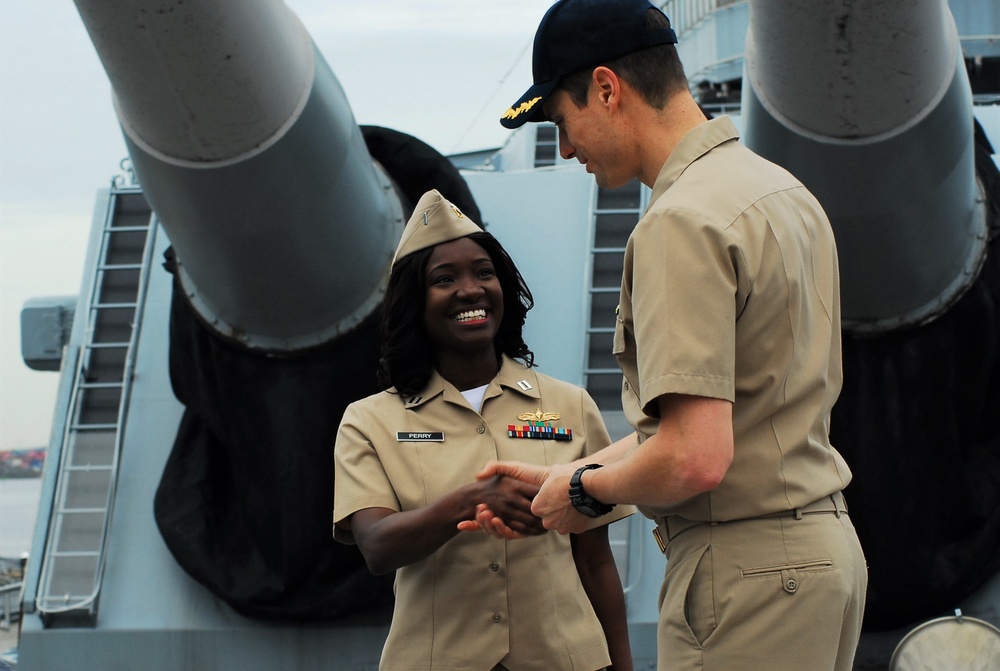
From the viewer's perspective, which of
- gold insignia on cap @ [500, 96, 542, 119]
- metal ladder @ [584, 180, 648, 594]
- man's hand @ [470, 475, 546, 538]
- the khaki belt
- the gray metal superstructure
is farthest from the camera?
metal ladder @ [584, 180, 648, 594]

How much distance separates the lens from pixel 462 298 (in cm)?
290

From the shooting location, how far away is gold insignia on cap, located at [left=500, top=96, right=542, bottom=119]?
218 cm

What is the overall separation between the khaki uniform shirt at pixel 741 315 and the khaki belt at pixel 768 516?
19 mm

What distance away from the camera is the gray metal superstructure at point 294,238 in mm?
3424

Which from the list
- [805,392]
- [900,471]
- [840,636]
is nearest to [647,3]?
[805,392]

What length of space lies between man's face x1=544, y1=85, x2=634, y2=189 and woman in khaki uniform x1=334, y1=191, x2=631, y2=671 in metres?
0.63

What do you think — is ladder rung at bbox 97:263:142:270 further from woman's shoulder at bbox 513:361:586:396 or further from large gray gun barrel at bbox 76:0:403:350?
woman's shoulder at bbox 513:361:586:396

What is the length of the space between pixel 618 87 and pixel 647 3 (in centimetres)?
16

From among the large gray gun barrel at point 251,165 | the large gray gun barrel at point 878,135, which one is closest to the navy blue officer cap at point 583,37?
the large gray gun barrel at point 878,135

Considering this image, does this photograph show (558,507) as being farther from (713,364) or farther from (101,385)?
(101,385)

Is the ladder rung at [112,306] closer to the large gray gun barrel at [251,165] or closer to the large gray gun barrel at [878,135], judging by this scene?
the large gray gun barrel at [251,165]

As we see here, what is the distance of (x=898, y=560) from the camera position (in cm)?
414

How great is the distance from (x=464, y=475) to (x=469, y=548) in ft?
0.48

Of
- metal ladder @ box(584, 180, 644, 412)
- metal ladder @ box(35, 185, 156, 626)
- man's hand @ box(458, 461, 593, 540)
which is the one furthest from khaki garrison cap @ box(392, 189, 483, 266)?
metal ladder @ box(35, 185, 156, 626)
